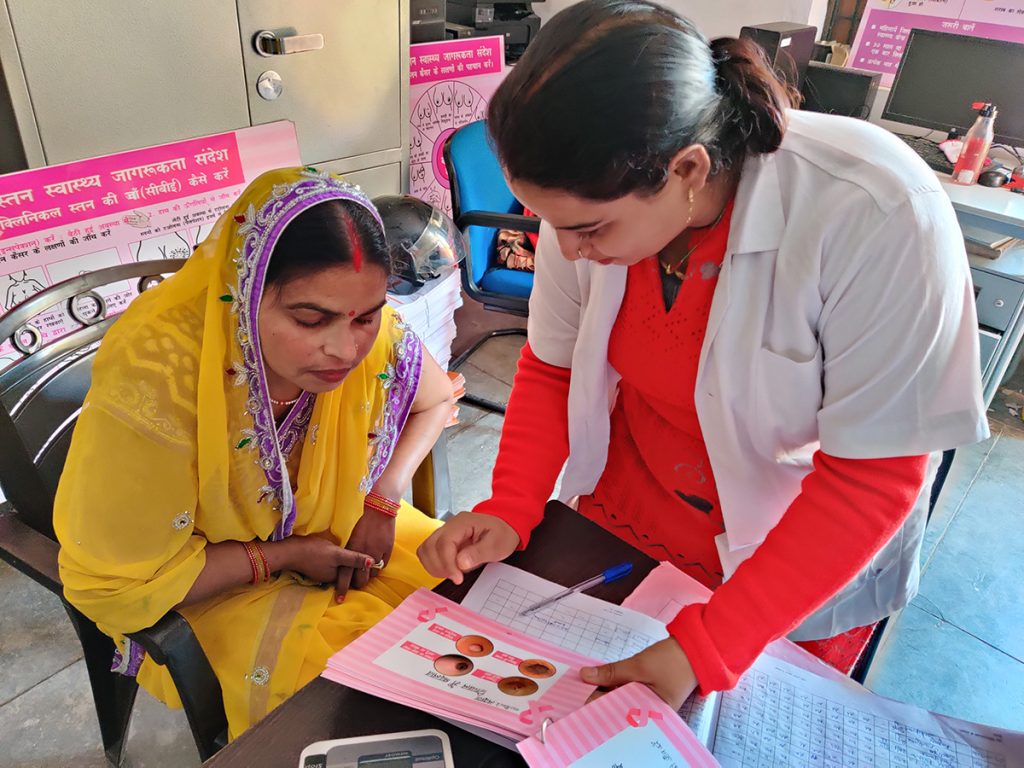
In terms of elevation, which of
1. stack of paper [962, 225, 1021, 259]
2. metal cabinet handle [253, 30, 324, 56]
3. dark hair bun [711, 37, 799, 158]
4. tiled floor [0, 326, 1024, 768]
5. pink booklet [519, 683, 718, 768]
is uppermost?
dark hair bun [711, 37, 799, 158]

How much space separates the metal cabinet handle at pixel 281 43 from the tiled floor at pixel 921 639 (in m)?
1.25

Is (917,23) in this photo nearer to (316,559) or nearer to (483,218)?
(483,218)

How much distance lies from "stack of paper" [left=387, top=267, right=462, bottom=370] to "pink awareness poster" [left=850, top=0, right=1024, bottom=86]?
1.92m

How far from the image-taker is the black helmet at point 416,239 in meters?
2.12

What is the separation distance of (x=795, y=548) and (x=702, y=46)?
0.50m

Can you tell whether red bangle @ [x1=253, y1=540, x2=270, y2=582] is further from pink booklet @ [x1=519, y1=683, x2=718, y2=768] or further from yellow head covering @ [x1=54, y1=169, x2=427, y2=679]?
pink booklet @ [x1=519, y1=683, x2=718, y2=768]

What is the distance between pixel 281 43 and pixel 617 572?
1.72 m

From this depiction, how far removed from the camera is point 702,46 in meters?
0.69

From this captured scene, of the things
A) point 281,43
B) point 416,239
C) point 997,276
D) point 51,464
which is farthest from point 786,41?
point 51,464

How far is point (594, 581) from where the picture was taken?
0.85 metres

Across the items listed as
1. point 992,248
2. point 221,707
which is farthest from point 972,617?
point 221,707

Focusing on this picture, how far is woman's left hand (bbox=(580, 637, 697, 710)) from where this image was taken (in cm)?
70

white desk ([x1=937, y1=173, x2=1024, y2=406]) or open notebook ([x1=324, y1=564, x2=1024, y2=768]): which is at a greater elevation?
open notebook ([x1=324, y1=564, x2=1024, y2=768])

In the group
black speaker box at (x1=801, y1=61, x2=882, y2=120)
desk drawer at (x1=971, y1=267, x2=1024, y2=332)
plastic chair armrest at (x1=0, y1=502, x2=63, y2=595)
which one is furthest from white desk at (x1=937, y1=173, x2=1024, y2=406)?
plastic chair armrest at (x1=0, y1=502, x2=63, y2=595)
